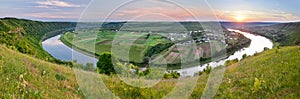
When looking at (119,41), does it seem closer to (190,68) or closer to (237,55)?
(190,68)

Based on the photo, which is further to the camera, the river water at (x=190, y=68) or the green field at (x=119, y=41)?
the river water at (x=190, y=68)

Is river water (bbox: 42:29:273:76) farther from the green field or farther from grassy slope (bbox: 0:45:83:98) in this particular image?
grassy slope (bbox: 0:45:83:98)

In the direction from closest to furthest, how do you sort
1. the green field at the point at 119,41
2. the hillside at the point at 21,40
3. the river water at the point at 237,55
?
the green field at the point at 119,41 → the river water at the point at 237,55 → the hillside at the point at 21,40

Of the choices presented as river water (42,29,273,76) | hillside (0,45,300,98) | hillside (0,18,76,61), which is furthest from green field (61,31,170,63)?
hillside (0,18,76,61)

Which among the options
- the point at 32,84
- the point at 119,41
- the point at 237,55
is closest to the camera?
the point at 32,84

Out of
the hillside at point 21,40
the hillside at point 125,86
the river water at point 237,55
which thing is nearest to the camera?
the hillside at point 125,86

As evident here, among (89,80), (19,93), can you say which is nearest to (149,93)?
(89,80)

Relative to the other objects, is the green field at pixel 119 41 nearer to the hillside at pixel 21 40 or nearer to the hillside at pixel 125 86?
the hillside at pixel 125 86

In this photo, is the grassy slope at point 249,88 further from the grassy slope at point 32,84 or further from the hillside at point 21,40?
the hillside at point 21,40

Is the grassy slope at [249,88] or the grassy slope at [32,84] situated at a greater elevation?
the grassy slope at [32,84]

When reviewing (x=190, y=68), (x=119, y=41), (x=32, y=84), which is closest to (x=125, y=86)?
(x=32, y=84)

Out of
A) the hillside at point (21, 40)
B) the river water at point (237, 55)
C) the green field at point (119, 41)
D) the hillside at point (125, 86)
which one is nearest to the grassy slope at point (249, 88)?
the hillside at point (125, 86)

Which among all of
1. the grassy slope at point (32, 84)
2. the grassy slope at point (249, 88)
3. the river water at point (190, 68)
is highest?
the grassy slope at point (32, 84)
